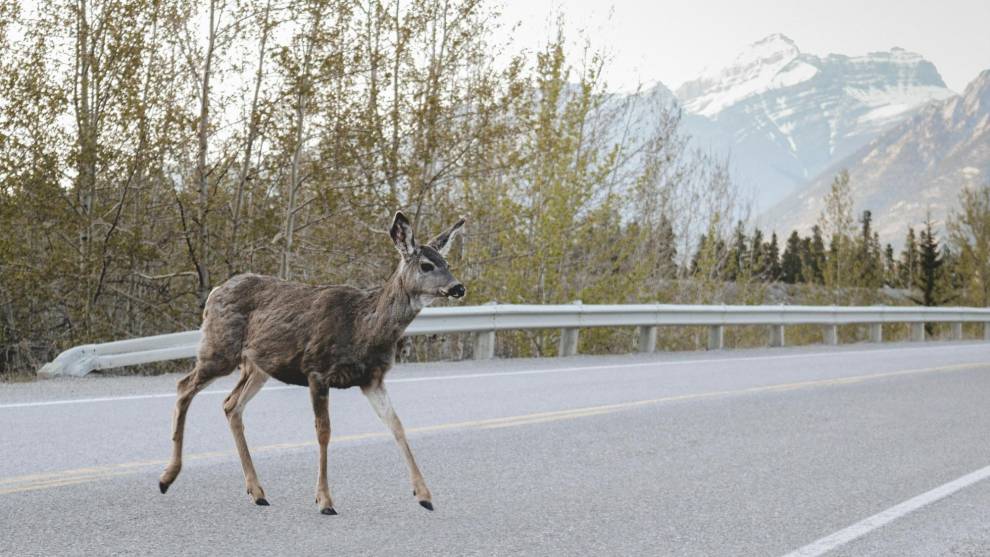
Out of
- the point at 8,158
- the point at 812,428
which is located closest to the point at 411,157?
the point at 8,158

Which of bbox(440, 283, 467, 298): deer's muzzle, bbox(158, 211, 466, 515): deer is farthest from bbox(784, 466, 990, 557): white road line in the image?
bbox(440, 283, 467, 298): deer's muzzle

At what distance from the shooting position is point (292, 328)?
18.1 ft

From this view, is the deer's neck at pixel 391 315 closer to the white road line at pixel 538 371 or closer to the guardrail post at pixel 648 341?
the white road line at pixel 538 371

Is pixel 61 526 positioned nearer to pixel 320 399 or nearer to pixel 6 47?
pixel 320 399

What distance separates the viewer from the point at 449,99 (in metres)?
19.1

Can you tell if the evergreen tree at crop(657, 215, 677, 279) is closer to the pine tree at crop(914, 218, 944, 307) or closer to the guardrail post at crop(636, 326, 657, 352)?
the guardrail post at crop(636, 326, 657, 352)

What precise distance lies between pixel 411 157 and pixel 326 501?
1346cm

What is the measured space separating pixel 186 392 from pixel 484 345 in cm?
1106

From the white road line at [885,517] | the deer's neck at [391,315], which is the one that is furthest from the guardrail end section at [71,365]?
the white road line at [885,517]

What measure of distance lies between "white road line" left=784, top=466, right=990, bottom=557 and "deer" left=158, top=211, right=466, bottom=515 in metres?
2.02

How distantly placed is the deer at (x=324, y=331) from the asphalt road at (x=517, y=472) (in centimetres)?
50

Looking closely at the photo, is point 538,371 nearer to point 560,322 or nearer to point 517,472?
point 560,322

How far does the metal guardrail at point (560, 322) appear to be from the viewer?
12.3 m

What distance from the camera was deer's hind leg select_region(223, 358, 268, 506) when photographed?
19.5ft
